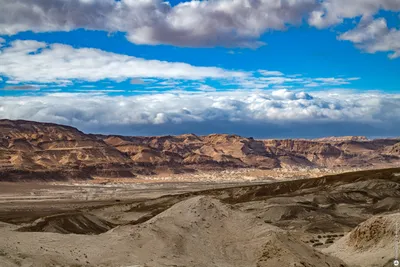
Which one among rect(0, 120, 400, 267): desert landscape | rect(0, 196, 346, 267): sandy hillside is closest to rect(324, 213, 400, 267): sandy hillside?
rect(0, 120, 400, 267): desert landscape

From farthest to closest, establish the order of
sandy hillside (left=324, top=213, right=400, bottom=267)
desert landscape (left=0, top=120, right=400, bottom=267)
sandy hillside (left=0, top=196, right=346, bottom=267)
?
sandy hillside (left=324, top=213, right=400, bottom=267)
desert landscape (left=0, top=120, right=400, bottom=267)
sandy hillside (left=0, top=196, right=346, bottom=267)

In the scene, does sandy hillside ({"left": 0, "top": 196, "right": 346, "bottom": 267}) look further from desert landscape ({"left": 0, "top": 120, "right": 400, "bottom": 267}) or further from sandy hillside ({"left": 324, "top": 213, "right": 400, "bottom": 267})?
sandy hillside ({"left": 324, "top": 213, "right": 400, "bottom": 267})

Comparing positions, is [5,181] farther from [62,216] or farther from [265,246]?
[265,246]

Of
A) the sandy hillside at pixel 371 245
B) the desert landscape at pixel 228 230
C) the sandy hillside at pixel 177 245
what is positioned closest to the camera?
the sandy hillside at pixel 177 245

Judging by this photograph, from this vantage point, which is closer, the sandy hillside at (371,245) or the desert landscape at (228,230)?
the desert landscape at (228,230)

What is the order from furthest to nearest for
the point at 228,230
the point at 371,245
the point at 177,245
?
1. the point at 228,230
2. the point at 371,245
3. the point at 177,245

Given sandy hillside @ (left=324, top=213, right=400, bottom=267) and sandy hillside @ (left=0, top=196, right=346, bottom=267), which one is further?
sandy hillside @ (left=324, top=213, right=400, bottom=267)

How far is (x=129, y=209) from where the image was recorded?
83.3 m

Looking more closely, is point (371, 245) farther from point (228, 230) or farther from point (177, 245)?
point (177, 245)

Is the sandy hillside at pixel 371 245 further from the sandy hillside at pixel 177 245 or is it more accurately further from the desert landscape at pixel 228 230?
the sandy hillside at pixel 177 245

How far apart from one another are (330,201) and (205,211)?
142 ft

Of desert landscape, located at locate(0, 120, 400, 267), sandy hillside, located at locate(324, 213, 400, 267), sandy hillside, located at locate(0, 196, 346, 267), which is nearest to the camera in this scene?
sandy hillside, located at locate(0, 196, 346, 267)

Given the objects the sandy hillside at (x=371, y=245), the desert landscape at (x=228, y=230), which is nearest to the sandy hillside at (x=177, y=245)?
the desert landscape at (x=228, y=230)

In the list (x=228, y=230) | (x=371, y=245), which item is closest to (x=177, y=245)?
(x=228, y=230)
